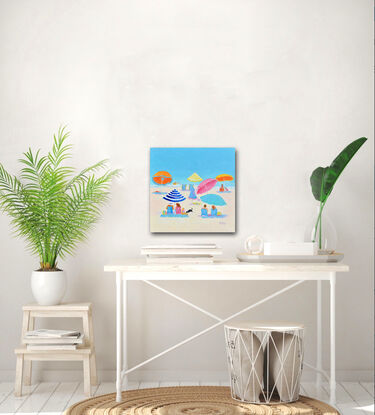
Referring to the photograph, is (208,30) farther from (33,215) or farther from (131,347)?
(131,347)

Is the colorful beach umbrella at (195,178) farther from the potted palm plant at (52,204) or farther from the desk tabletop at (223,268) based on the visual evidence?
the desk tabletop at (223,268)

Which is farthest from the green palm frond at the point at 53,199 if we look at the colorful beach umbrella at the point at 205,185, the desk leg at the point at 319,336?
the desk leg at the point at 319,336

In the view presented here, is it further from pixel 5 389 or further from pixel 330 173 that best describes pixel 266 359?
pixel 5 389

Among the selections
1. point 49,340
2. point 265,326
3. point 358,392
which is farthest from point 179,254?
point 358,392

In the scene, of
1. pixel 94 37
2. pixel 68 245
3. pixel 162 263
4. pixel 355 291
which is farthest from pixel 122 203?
pixel 355 291

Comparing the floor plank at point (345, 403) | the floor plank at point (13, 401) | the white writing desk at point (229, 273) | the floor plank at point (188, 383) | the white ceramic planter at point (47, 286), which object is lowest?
the floor plank at point (13, 401)

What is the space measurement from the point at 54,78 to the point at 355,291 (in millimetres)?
2478

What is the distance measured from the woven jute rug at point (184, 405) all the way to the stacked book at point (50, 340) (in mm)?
358

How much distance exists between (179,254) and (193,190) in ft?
2.21

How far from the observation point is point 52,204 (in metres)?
4.02

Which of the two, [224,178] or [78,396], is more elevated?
[224,178]

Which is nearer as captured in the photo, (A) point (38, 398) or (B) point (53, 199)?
A: (A) point (38, 398)

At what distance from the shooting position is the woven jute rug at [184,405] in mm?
3428

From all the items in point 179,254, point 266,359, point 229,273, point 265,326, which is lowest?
point 266,359
